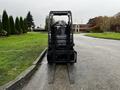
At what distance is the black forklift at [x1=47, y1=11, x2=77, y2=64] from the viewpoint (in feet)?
46.7

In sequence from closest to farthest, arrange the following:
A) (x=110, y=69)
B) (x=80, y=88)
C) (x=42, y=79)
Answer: (x=80, y=88) < (x=42, y=79) < (x=110, y=69)

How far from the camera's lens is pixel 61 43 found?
14648mm

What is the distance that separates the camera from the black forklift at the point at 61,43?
1423 centimetres

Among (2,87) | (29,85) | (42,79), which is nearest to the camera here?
(2,87)

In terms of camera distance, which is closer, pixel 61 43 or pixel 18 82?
pixel 18 82

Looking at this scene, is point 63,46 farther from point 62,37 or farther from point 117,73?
point 117,73

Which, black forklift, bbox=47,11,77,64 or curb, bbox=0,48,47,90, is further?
black forklift, bbox=47,11,77,64

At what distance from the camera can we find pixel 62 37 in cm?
1480

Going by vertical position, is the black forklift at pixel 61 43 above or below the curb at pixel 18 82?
above

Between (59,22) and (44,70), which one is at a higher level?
(59,22)

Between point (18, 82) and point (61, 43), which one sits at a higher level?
point (61, 43)

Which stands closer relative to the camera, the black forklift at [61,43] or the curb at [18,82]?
the curb at [18,82]

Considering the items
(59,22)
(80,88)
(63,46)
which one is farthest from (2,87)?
(59,22)

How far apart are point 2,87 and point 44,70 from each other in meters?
4.44
